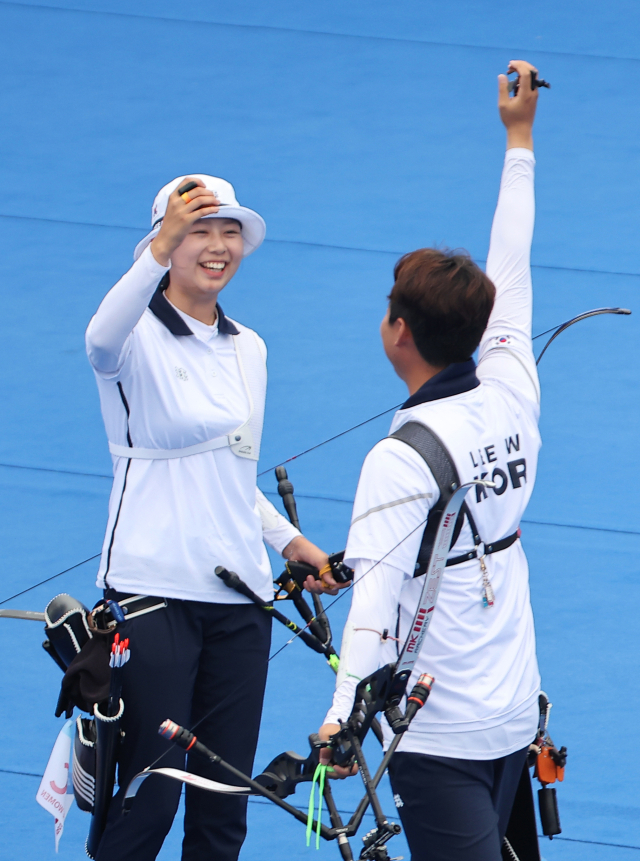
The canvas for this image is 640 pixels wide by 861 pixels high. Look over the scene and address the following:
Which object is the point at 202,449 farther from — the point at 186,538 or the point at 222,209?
the point at 222,209

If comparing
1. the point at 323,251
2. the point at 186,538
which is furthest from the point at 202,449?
the point at 323,251

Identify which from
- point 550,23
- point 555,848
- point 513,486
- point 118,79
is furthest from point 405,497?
point 550,23

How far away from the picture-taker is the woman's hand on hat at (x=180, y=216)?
7.54 feet

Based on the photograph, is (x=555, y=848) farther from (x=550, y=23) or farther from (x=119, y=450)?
(x=550, y=23)

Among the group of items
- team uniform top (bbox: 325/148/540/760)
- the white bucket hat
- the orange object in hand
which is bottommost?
the orange object in hand

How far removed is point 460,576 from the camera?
212 cm

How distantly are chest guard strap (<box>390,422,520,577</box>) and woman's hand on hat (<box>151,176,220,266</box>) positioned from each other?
0.59m

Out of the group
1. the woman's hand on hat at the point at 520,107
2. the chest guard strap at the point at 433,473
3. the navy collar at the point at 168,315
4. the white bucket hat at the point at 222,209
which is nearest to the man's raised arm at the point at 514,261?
the woman's hand on hat at the point at 520,107

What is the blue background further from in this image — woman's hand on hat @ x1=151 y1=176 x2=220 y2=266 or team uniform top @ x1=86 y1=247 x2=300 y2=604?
woman's hand on hat @ x1=151 y1=176 x2=220 y2=266

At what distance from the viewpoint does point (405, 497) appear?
6.64 ft

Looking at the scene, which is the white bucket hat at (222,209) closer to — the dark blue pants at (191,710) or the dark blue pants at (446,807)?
the dark blue pants at (191,710)

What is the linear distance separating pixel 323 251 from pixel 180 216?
16.3 feet

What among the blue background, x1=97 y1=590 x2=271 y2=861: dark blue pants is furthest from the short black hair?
the blue background

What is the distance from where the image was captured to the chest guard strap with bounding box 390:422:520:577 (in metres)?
2.05
